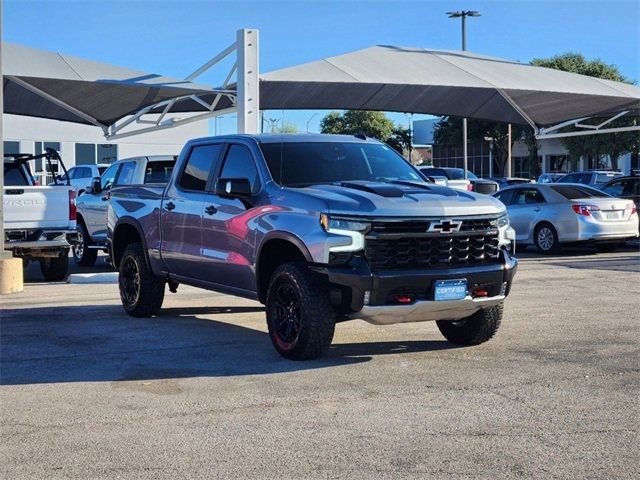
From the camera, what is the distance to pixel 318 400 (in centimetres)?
682

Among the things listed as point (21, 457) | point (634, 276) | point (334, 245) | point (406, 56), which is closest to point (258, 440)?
point (21, 457)

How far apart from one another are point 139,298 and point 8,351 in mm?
2217

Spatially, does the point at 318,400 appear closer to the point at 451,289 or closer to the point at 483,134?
the point at 451,289

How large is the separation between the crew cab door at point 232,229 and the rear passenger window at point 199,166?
23cm

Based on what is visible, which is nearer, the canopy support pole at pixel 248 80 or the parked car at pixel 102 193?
the parked car at pixel 102 193

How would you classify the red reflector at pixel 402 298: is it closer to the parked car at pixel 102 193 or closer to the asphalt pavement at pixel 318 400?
the asphalt pavement at pixel 318 400

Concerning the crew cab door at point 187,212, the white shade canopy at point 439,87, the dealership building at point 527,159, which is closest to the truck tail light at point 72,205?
the crew cab door at point 187,212

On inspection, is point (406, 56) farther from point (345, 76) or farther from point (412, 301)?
point (412, 301)

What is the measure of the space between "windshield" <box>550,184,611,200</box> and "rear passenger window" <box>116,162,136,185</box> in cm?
883

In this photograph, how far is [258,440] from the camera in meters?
5.81

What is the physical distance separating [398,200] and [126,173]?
31.0ft

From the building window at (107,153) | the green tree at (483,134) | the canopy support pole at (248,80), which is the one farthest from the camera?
the green tree at (483,134)

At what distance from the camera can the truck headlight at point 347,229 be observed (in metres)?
7.74

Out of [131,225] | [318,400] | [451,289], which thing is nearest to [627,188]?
[131,225]
